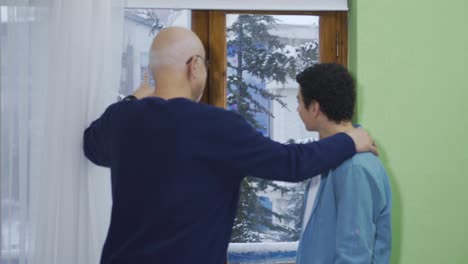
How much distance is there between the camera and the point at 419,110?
2312mm

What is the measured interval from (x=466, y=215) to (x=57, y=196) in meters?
1.71

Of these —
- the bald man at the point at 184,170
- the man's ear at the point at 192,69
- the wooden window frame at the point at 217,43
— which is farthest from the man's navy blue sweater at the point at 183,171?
the wooden window frame at the point at 217,43

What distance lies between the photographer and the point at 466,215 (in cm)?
234

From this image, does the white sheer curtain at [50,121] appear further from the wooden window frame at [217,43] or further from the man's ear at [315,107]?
the wooden window frame at [217,43]

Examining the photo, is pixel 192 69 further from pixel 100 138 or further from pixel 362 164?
pixel 362 164

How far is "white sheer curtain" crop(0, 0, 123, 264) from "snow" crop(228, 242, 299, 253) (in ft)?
2.92

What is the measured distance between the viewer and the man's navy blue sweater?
1243 millimetres

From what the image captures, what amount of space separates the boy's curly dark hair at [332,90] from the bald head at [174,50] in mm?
323

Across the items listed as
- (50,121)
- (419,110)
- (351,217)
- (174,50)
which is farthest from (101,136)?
(419,110)

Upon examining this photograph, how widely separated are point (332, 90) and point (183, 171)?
47cm

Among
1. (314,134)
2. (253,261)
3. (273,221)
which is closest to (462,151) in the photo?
(314,134)

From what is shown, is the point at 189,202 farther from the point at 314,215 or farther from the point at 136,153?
the point at 314,215

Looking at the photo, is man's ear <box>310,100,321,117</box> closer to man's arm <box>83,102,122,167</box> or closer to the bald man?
the bald man

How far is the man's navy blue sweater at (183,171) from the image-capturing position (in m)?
1.24
